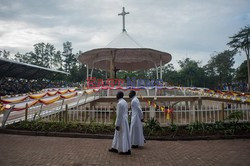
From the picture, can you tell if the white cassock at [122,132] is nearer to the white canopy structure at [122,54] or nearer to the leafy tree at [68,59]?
the white canopy structure at [122,54]

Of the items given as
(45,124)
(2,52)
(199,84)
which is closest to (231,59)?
(199,84)

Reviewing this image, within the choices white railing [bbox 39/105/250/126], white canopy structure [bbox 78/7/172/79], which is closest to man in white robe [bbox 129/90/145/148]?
white railing [bbox 39/105/250/126]

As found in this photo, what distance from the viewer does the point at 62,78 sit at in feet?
160

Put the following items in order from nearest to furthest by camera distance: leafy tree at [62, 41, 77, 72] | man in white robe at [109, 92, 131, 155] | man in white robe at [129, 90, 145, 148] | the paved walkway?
the paved walkway
man in white robe at [109, 92, 131, 155]
man in white robe at [129, 90, 145, 148]
leafy tree at [62, 41, 77, 72]

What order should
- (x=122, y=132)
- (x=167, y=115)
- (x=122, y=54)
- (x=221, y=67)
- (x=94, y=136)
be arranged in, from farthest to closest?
(x=221, y=67) → (x=122, y=54) → (x=167, y=115) → (x=94, y=136) → (x=122, y=132)

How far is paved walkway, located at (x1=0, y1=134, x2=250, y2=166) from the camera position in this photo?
Answer: 15.0 ft

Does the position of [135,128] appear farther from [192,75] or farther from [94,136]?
[192,75]

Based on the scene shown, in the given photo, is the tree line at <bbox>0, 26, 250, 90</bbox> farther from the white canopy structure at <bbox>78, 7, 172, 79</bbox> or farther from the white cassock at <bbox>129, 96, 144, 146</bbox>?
the white cassock at <bbox>129, 96, 144, 146</bbox>

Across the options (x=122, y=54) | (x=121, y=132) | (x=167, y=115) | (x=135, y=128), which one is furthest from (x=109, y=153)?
(x=122, y=54)

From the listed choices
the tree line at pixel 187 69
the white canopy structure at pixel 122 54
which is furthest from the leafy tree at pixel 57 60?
the white canopy structure at pixel 122 54

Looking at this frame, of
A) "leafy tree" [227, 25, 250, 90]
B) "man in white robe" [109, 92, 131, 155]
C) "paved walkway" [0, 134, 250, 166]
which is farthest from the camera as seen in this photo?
"leafy tree" [227, 25, 250, 90]

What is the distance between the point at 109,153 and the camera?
5223 mm

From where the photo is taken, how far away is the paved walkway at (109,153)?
4559 mm

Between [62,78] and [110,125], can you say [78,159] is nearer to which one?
[110,125]
